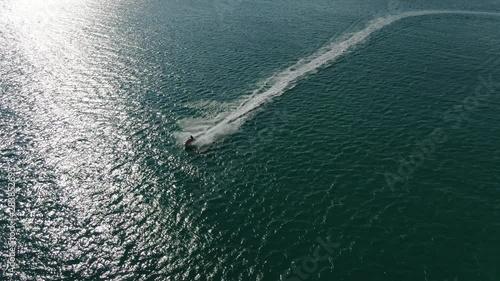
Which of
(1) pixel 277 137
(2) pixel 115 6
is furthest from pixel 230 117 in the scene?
(2) pixel 115 6

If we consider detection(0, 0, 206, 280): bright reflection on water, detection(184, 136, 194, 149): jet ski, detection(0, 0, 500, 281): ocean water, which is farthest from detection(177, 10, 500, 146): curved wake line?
detection(0, 0, 206, 280): bright reflection on water

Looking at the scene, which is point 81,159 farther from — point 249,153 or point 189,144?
point 249,153

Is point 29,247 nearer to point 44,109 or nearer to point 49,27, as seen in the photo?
point 44,109

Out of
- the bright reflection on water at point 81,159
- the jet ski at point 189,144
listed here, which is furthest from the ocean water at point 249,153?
the jet ski at point 189,144

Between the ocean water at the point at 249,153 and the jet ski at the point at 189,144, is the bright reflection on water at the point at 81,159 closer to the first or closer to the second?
the ocean water at the point at 249,153

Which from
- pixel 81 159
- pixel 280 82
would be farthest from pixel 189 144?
pixel 280 82

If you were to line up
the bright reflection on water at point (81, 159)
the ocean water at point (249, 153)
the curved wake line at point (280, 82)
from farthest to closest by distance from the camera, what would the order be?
1. the curved wake line at point (280, 82)
2. the bright reflection on water at point (81, 159)
3. the ocean water at point (249, 153)
